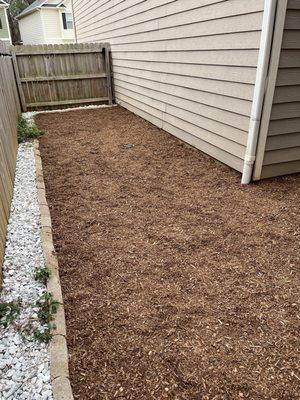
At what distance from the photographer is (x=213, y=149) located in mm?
4406

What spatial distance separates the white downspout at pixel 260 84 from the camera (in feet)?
9.73

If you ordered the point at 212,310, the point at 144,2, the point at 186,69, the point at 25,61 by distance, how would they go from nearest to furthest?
the point at 212,310 < the point at 186,69 < the point at 144,2 < the point at 25,61

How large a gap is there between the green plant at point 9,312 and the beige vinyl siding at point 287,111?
9.56 ft

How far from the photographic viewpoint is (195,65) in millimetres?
4516

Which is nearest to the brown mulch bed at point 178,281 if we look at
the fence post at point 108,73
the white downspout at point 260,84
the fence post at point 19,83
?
the white downspout at point 260,84

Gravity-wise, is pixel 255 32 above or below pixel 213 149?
above

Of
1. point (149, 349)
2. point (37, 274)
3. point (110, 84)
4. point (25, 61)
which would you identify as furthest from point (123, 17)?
point (149, 349)

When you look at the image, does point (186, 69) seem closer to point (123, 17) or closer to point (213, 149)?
point (213, 149)

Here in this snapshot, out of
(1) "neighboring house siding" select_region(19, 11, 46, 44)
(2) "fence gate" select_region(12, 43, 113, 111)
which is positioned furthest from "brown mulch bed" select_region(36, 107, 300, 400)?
(1) "neighboring house siding" select_region(19, 11, 46, 44)

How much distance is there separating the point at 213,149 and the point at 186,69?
54.2 inches

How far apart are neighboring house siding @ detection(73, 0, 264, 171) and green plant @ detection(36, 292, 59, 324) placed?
2701mm

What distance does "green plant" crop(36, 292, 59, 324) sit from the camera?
75.2 inches

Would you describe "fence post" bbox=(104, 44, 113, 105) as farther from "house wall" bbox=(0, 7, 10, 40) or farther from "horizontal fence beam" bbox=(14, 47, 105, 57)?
"house wall" bbox=(0, 7, 10, 40)

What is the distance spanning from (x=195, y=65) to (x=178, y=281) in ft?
11.1
